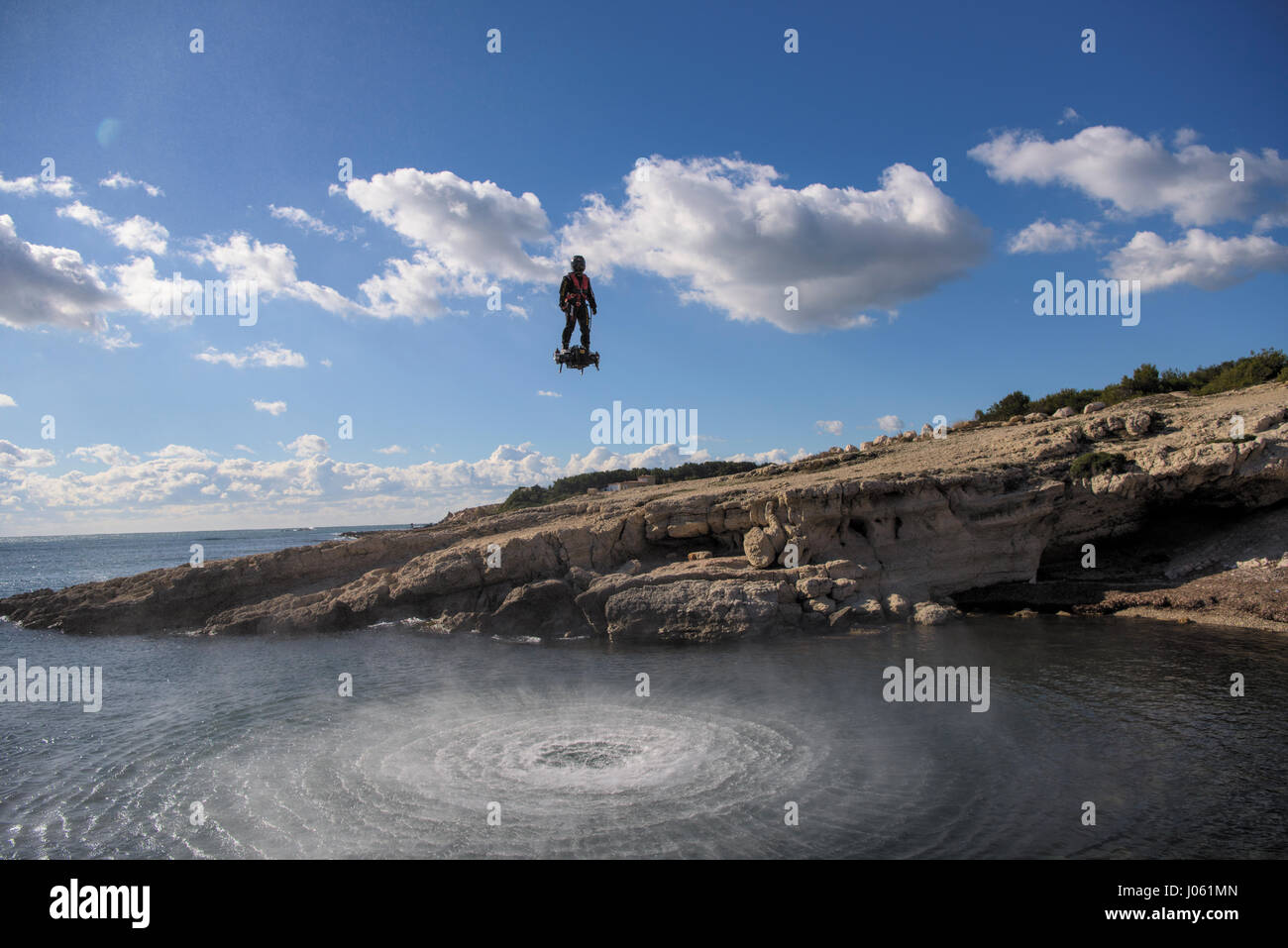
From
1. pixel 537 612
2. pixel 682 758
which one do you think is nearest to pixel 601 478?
pixel 537 612

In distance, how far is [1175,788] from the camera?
389 inches

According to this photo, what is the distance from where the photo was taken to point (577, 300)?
43.3 feet

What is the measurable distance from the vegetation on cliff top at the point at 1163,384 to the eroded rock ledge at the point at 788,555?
5.73 metres

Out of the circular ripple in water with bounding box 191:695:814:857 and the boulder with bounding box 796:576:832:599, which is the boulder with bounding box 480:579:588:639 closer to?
the boulder with bounding box 796:576:832:599

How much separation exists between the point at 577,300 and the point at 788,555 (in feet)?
48.0

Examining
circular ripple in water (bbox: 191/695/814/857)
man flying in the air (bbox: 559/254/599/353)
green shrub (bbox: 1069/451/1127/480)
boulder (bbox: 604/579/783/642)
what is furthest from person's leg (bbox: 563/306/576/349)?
green shrub (bbox: 1069/451/1127/480)

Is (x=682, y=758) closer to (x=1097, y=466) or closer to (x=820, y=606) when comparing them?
(x=820, y=606)

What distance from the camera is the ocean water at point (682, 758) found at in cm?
887

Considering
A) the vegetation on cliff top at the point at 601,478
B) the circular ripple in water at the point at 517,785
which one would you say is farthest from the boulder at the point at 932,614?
the vegetation on cliff top at the point at 601,478

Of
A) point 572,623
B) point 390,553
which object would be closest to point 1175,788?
point 572,623

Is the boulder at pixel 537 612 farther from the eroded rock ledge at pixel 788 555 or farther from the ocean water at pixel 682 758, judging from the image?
the ocean water at pixel 682 758

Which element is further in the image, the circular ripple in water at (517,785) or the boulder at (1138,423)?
the boulder at (1138,423)
